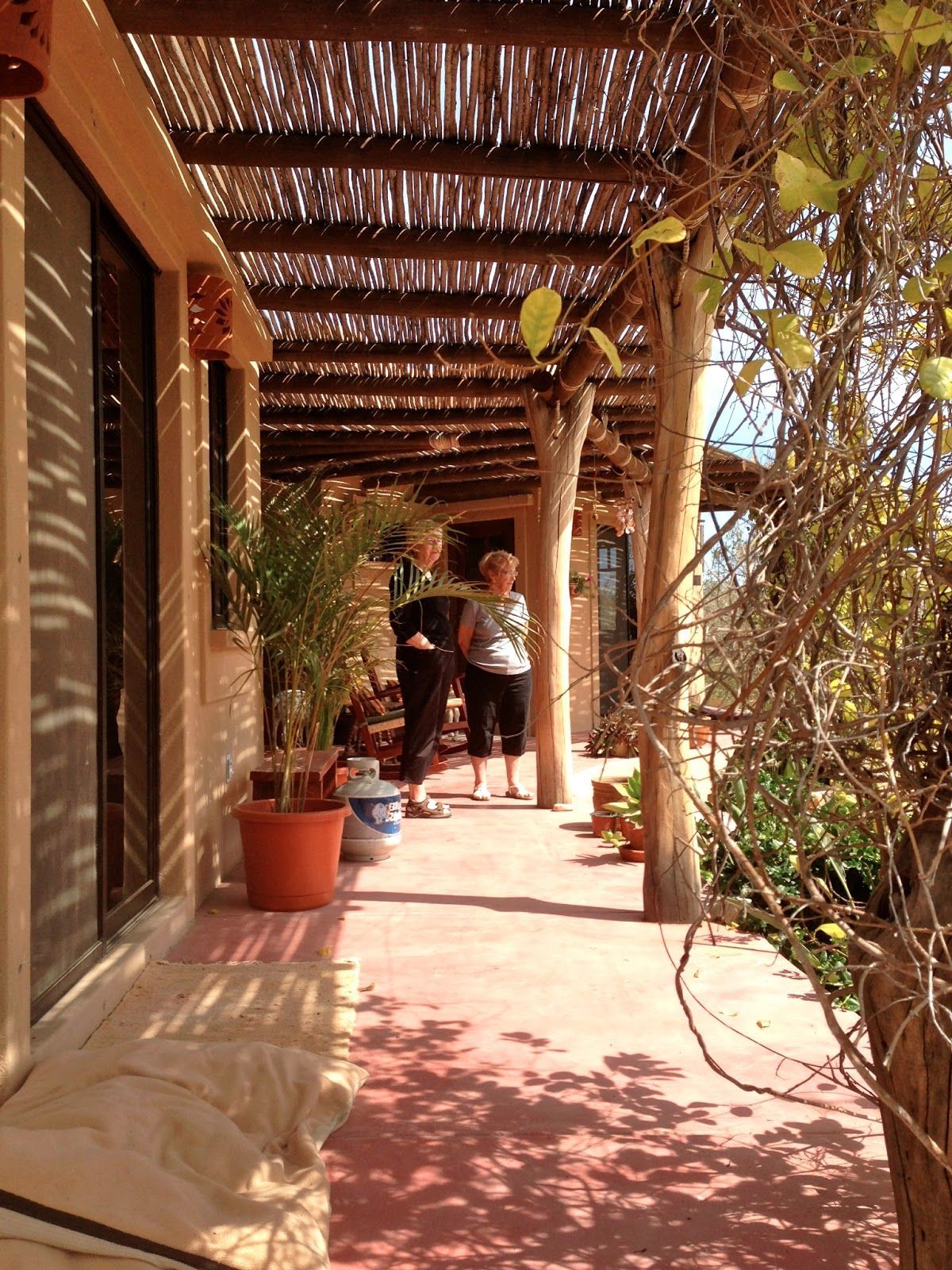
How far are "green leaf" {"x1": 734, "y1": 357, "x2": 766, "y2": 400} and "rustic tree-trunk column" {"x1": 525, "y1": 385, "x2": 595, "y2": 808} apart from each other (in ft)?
17.8

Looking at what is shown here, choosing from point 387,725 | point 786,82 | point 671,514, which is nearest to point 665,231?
point 786,82

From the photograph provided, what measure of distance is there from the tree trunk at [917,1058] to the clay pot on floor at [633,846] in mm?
3811

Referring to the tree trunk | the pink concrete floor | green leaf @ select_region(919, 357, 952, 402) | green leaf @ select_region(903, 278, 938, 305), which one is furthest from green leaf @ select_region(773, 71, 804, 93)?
the pink concrete floor

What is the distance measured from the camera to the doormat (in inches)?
124

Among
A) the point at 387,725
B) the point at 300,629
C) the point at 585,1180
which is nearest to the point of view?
the point at 585,1180

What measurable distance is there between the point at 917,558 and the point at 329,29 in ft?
8.61

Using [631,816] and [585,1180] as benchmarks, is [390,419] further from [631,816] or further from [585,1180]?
[585,1180]

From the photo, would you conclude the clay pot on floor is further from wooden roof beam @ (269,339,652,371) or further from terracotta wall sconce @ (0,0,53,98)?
terracotta wall sconce @ (0,0,53,98)

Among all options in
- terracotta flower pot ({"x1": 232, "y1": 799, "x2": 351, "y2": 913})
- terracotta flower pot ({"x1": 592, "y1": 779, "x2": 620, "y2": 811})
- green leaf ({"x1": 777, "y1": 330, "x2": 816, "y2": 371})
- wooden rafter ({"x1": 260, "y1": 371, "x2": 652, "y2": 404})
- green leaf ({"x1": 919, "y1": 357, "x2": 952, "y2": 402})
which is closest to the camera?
green leaf ({"x1": 919, "y1": 357, "x2": 952, "y2": 402})

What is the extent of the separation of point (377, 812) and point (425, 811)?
1303 mm

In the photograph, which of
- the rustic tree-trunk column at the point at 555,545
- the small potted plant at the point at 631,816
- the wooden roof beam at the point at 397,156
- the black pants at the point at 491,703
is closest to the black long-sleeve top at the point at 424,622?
the black pants at the point at 491,703

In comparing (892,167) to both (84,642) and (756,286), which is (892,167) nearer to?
(756,286)

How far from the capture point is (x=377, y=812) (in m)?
5.56

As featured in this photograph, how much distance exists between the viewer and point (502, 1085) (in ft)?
9.39
